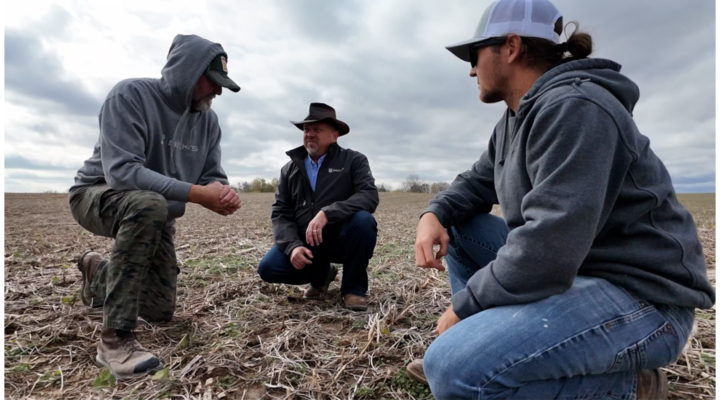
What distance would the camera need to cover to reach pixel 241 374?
2131 mm

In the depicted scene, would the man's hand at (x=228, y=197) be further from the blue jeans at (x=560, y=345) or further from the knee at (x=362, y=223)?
the blue jeans at (x=560, y=345)

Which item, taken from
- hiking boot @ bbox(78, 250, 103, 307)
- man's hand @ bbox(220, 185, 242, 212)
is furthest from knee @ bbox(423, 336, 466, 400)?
hiking boot @ bbox(78, 250, 103, 307)

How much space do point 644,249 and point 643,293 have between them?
0.15 m

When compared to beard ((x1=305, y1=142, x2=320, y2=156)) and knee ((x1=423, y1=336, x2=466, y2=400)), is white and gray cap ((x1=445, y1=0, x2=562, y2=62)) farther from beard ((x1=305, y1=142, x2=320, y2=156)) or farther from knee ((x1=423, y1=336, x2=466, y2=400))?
beard ((x1=305, y1=142, x2=320, y2=156))

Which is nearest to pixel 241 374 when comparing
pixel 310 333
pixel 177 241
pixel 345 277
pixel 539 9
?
pixel 310 333

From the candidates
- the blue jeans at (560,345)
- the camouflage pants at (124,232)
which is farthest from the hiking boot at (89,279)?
the blue jeans at (560,345)

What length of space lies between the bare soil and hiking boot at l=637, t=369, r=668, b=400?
0.49m

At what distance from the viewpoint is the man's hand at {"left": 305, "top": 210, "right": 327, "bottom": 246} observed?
10.3 feet

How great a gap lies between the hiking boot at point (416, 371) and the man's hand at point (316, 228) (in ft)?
4.52

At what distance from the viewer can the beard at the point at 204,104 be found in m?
3.06

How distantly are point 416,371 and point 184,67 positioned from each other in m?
2.47

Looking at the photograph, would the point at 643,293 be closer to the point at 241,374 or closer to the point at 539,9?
the point at 539,9

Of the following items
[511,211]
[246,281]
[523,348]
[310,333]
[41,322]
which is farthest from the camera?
[246,281]

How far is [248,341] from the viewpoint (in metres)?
2.50
